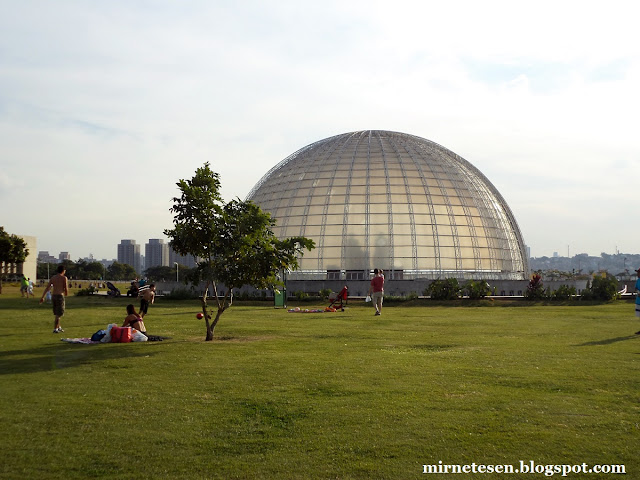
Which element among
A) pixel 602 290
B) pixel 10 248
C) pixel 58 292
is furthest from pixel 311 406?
pixel 10 248

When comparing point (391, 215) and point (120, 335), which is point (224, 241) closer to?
point (120, 335)

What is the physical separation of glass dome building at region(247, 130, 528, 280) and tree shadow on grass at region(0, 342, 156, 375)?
3358 cm

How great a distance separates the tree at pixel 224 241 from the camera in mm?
19078

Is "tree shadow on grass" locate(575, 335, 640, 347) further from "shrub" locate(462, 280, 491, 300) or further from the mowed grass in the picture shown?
"shrub" locate(462, 280, 491, 300)

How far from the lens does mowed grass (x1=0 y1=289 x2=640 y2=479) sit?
25.5 ft

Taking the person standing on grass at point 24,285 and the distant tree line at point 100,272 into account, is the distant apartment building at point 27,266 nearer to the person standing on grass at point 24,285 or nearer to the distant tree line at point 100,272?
the distant tree line at point 100,272

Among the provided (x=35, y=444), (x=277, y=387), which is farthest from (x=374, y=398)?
(x=35, y=444)

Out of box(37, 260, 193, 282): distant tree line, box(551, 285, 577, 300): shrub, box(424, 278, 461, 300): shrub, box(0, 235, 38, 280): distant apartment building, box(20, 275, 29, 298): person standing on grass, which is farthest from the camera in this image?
box(37, 260, 193, 282): distant tree line

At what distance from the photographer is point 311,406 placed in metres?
10.1

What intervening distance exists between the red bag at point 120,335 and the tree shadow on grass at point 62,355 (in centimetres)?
60

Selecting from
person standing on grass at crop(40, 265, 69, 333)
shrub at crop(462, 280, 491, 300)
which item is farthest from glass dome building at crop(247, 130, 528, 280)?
person standing on grass at crop(40, 265, 69, 333)

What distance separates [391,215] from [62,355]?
38.5 m

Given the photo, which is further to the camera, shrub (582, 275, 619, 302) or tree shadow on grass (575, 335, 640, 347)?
shrub (582, 275, 619, 302)

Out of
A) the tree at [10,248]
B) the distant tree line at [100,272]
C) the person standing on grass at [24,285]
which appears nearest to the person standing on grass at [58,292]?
the person standing on grass at [24,285]
